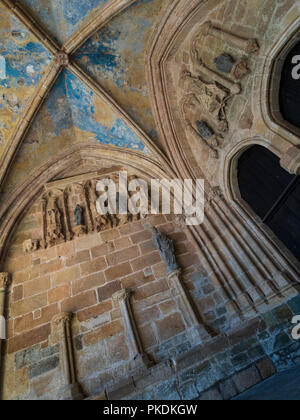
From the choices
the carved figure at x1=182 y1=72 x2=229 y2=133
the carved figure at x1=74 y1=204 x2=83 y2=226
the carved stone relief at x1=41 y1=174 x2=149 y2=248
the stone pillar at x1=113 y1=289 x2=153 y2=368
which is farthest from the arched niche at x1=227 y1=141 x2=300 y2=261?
the carved figure at x1=74 y1=204 x2=83 y2=226

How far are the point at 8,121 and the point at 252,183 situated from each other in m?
5.64

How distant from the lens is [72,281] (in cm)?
486

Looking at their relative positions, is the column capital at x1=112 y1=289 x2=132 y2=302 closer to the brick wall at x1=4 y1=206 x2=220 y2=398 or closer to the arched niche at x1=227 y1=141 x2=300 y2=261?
the brick wall at x1=4 y1=206 x2=220 y2=398

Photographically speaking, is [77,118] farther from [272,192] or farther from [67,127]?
[272,192]

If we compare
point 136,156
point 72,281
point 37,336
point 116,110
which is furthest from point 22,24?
point 37,336

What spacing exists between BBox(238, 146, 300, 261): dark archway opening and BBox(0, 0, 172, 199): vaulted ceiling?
102 inches

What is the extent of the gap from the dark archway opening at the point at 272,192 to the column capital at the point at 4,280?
16.2 feet

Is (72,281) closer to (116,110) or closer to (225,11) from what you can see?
(116,110)

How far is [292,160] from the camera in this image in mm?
3279

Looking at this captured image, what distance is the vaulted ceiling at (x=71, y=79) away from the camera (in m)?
5.00

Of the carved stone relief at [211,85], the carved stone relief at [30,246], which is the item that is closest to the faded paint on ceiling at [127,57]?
the carved stone relief at [211,85]

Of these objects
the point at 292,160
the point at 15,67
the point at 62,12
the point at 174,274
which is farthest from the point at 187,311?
the point at 62,12

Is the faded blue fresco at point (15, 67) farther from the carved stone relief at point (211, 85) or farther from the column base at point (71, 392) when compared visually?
the column base at point (71, 392)

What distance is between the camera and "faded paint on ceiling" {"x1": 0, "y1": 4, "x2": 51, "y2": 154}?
4.91m
